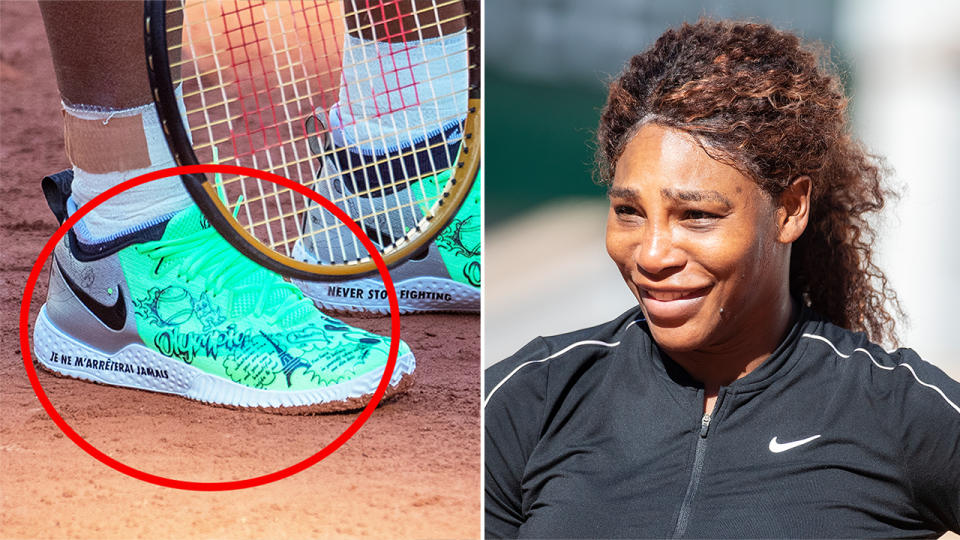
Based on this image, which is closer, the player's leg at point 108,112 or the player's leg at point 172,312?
the player's leg at point 108,112

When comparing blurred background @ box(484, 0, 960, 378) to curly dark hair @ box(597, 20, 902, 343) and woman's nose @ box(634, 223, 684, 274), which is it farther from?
woman's nose @ box(634, 223, 684, 274)

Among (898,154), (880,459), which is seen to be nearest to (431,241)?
(880,459)

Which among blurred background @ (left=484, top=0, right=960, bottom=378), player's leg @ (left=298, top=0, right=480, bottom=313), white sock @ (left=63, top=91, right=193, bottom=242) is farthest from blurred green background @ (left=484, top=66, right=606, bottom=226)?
white sock @ (left=63, top=91, right=193, bottom=242)

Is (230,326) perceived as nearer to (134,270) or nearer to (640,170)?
(134,270)

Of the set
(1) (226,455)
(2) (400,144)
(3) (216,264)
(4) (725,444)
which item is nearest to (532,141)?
(2) (400,144)

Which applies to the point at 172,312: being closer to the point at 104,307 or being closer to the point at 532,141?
the point at 104,307

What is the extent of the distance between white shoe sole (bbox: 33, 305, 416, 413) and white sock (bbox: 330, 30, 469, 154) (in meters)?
0.59

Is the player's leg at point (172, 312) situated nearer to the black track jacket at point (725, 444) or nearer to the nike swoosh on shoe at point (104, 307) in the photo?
the nike swoosh on shoe at point (104, 307)

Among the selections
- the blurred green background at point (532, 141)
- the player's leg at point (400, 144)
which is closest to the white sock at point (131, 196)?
the player's leg at point (400, 144)

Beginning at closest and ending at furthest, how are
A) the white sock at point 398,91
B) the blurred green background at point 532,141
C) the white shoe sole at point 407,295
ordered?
the white sock at point 398,91
the white shoe sole at point 407,295
the blurred green background at point 532,141

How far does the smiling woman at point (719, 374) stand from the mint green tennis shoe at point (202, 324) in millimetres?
703

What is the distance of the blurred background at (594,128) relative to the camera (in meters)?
2.87

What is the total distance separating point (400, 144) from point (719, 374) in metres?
1.13

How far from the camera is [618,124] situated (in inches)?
68.5
